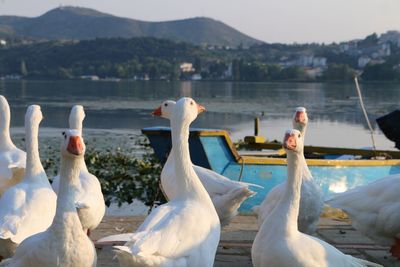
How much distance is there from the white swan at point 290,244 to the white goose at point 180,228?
433mm

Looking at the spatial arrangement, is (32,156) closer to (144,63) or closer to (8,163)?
(8,163)

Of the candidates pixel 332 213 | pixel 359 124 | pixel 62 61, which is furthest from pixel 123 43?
pixel 332 213

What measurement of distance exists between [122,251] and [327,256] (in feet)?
5.50

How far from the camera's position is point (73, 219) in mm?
5457

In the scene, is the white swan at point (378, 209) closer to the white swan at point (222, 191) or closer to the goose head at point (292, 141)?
the white swan at point (222, 191)

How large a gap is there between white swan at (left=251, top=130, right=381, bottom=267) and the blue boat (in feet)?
13.4

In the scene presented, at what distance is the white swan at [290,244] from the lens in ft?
18.9

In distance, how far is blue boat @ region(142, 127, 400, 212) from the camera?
10.3 m

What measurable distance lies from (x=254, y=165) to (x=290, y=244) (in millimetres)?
4810

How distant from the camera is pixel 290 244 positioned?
579 cm

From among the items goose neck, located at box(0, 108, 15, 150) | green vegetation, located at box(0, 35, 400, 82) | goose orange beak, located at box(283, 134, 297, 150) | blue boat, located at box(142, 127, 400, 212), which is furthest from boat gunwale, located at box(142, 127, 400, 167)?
green vegetation, located at box(0, 35, 400, 82)

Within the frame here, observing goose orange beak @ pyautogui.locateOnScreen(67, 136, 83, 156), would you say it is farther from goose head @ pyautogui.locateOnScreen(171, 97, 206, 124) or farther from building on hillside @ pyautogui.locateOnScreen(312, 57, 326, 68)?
building on hillside @ pyautogui.locateOnScreen(312, 57, 326, 68)

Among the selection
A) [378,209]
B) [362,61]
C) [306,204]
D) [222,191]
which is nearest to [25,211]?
[222,191]

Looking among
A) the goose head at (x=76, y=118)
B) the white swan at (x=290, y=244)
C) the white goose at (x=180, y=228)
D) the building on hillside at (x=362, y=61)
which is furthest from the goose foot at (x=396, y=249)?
the building on hillside at (x=362, y=61)
